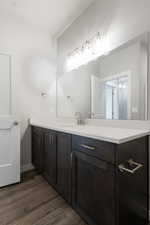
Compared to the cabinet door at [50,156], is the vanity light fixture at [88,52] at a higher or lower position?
higher

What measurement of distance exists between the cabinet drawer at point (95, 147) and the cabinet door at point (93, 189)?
4 centimetres

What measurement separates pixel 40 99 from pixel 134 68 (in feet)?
5.69

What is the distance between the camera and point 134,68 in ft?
4.74

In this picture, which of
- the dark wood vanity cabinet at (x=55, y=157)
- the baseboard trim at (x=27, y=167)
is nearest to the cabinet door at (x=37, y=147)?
the dark wood vanity cabinet at (x=55, y=157)

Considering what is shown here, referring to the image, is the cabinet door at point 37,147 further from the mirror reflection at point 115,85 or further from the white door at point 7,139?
the mirror reflection at point 115,85

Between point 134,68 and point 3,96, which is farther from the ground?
point 134,68

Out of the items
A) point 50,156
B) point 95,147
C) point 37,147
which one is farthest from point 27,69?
point 95,147

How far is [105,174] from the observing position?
1025 mm

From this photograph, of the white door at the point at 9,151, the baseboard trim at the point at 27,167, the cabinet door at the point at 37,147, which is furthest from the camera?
the baseboard trim at the point at 27,167

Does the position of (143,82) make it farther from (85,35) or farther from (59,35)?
(59,35)

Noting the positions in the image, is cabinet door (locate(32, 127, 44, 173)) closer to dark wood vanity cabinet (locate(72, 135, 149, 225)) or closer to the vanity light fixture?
dark wood vanity cabinet (locate(72, 135, 149, 225))

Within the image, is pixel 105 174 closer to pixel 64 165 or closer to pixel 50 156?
pixel 64 165

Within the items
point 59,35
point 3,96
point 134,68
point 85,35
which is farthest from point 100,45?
point 3,96

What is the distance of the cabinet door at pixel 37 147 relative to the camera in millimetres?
2098
